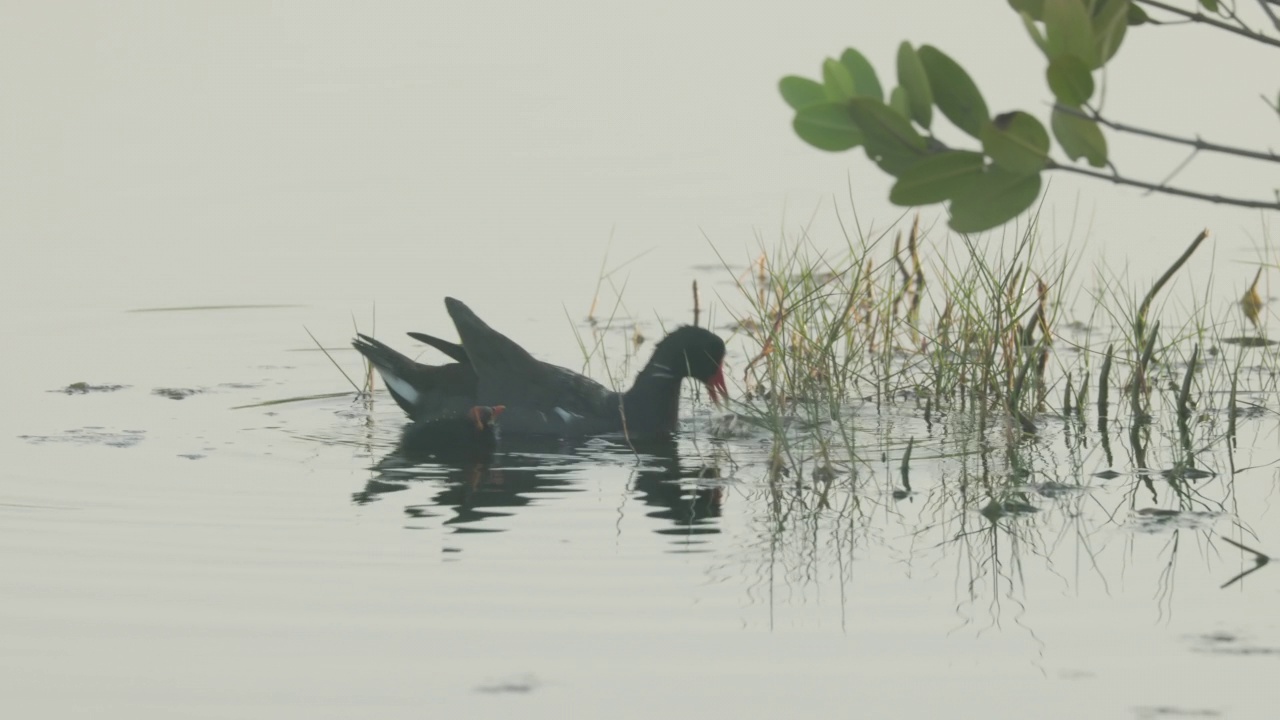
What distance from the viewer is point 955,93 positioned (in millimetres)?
4230

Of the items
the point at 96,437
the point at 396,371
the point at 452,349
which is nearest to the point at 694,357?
the point at 452,349

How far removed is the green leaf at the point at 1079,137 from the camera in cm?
418

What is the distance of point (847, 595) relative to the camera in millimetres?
6207

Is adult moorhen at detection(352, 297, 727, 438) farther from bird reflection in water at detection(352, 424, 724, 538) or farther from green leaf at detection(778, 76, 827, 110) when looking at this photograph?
green leaf at detection(778, 76, 827, 110)

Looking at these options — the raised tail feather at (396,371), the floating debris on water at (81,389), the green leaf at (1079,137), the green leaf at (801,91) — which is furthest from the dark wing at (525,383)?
the green leaf at (1079,137)

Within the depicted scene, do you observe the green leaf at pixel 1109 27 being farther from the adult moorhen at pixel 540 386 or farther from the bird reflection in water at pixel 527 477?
the adult moorhen at pixel 540 386

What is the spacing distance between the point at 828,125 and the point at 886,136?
5.6 inches

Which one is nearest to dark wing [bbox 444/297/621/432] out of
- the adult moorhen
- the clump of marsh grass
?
the adult moorhen

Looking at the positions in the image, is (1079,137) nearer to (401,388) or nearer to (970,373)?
(970,373)

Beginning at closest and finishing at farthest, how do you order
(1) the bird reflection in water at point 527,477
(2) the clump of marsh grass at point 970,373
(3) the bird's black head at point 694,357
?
(1) the bird reflection in water at point 527,477
(2) the clump of marsh grass at point 970,373
(3) the bird's black head at point 694,357

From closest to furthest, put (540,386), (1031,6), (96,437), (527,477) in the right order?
(1031,6), (527,477), (96,437), (540,386)

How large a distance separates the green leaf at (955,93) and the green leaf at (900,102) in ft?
0.22

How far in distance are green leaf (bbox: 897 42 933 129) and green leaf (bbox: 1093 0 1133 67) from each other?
1.23ft

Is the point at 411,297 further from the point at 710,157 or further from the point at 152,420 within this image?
the point at 710,157
